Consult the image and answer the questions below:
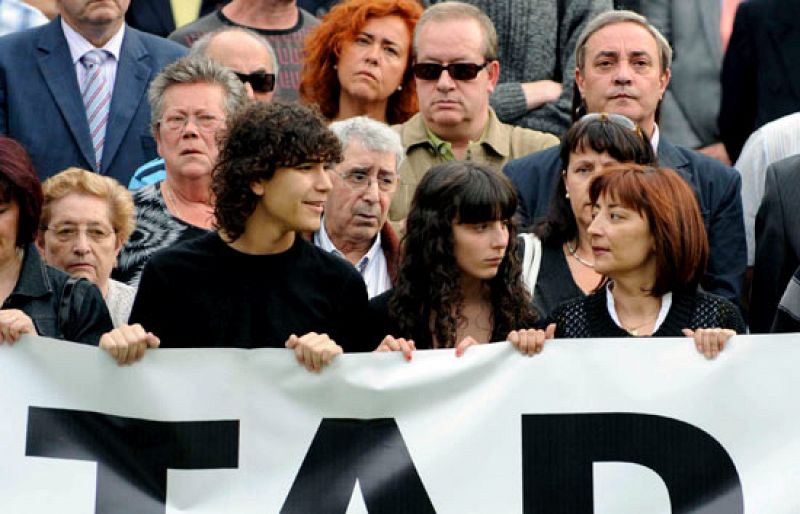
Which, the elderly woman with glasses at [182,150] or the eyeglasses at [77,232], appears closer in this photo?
the eyeglasses at [77,232]

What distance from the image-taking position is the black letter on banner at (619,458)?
7.56m

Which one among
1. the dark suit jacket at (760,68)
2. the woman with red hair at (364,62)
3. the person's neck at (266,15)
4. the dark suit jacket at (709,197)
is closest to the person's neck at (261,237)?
the dark suit jacket at (709,197)

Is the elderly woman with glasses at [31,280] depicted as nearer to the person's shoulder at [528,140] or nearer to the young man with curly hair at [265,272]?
the young man with curly hair at [265,272]

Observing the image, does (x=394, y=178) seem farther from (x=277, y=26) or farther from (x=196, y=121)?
(x=277, y=26)

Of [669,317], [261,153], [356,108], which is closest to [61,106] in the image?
[356,108]

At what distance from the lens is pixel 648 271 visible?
798 centimetres

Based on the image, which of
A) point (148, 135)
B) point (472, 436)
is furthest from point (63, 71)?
point (472, 436)

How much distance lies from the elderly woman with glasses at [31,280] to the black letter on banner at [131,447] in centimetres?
31

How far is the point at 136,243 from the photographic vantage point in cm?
934

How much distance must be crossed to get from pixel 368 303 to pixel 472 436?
2.27 feet

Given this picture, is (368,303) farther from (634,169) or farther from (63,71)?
(63,71)

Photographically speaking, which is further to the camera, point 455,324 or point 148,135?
point 148,135

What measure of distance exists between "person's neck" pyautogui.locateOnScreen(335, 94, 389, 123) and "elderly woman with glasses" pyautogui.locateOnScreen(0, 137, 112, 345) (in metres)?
2.89

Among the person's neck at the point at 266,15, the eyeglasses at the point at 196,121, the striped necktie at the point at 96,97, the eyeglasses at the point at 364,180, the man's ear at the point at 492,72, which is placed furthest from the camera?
the person's neck at the point at 266,15
